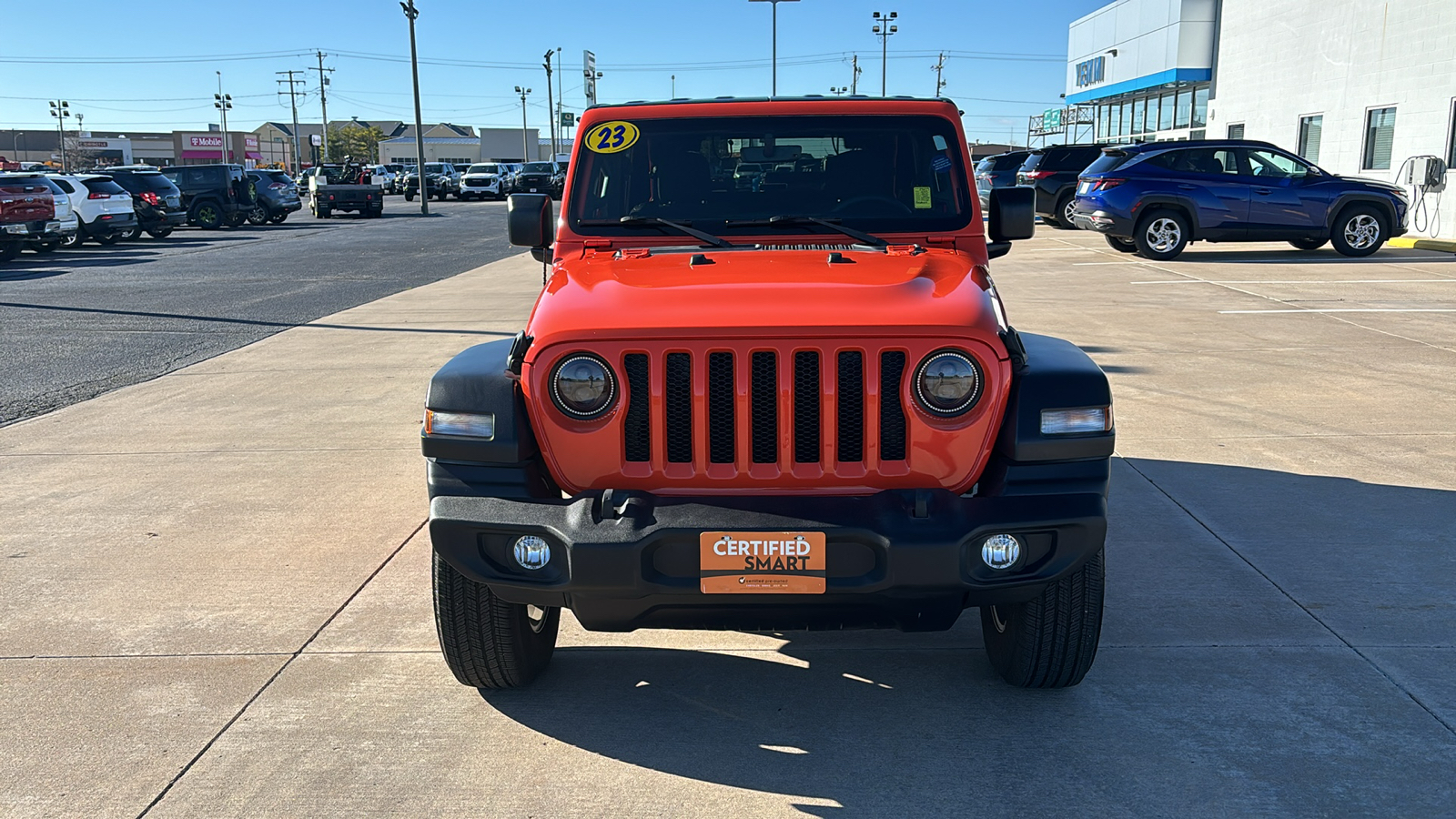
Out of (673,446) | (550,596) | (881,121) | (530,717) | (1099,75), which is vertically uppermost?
(1099,75)

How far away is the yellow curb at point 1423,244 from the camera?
62.4 feet

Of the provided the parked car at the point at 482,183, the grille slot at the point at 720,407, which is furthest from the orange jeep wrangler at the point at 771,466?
the parked car at the point at 482,183

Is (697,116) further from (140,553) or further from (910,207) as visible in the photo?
(140,553)

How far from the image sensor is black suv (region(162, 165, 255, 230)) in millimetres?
33781

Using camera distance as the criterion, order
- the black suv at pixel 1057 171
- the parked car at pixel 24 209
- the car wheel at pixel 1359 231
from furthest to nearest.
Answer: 1. the black suv at pixel 1057 171
2. the parked car at pixel 24 209
3. the car wheel at pixel 1359 231

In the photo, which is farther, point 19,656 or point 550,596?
point 19,656

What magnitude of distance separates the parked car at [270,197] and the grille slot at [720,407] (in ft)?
113

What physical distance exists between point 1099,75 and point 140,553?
44.3 meters

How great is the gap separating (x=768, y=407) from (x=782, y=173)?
158 cm

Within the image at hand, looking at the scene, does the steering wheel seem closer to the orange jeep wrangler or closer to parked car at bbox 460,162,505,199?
the orange jeep wrangler

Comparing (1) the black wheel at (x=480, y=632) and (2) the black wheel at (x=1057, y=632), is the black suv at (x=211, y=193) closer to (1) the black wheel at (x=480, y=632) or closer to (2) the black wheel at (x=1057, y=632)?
(1) the black wheel at (x=480, y=632)

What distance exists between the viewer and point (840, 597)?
3225mm

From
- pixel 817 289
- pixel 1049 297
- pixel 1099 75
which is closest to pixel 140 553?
pixel 817 289

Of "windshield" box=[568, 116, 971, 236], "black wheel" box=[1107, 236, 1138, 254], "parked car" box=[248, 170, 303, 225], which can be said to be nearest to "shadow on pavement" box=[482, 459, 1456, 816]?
"windshield" box=[568, 116, 971, 236]
